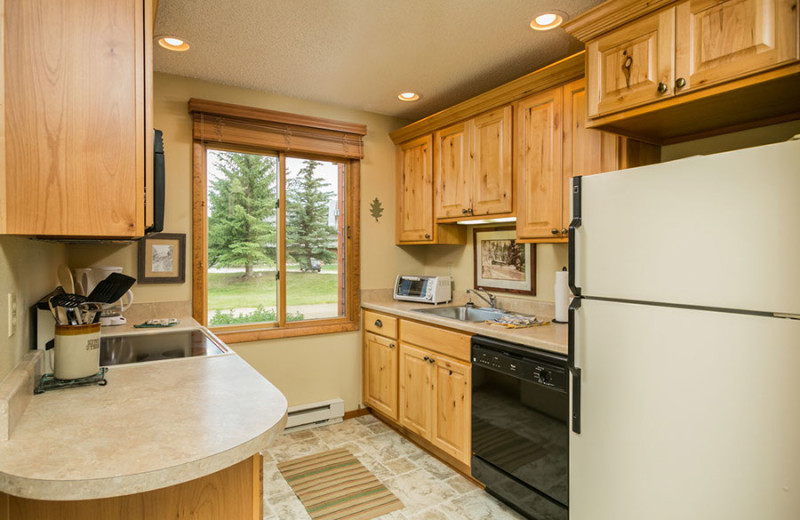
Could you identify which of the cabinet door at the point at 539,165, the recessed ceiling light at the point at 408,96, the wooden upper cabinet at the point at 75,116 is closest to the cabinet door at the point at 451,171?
the recessed ceiling light at the point at 408,96

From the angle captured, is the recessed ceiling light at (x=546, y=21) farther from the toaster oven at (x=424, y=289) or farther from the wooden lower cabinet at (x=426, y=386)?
the toaster oven at (x=424, y=289)

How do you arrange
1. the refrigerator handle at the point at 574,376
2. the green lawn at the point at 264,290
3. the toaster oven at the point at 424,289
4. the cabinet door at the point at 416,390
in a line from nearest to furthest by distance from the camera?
the refrigerator handle at the point at 574,376, the cabinet door at the point at 416,390, the green lawn at the point at 264,290, the toaster oven at the point at 424,289

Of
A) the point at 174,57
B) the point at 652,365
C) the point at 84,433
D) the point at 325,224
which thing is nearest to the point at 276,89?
the point at 174,57

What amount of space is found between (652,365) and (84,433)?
171cm

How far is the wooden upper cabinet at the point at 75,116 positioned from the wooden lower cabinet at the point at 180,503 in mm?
651

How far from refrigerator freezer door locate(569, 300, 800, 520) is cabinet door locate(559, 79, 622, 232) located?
0.81 m

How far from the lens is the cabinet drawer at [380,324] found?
10.8 feet

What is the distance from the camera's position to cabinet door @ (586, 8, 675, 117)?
1658 millimetres

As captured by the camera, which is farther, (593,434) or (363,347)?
(363,347)

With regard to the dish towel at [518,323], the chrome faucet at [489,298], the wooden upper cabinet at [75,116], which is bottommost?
the dish towel at [518,323]

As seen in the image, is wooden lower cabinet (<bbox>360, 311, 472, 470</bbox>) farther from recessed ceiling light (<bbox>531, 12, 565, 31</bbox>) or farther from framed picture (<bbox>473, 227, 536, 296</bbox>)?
recessed ceiling light (<bbox>531, 12, 565, 31</bbox>)

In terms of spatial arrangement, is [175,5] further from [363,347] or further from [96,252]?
[363,347]

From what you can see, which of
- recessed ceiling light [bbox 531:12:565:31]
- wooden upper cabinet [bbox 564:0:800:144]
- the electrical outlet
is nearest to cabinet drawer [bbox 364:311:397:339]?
wooden upper cabinet [bbox 564:0:800:144]

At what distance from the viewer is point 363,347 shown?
146 inches
